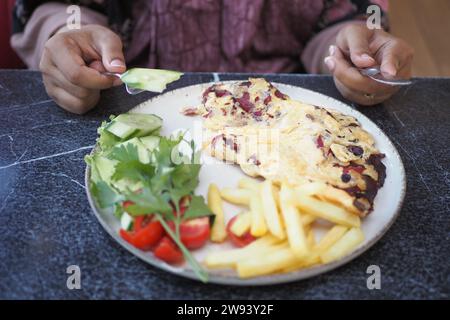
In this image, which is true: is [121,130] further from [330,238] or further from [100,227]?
[330,238]

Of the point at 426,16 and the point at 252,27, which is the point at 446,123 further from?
the point at 426,16

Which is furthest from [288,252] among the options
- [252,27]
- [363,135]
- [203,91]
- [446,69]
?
[446,69]

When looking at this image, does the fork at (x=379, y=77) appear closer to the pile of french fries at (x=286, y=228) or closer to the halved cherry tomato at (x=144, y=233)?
the pile of french fries at (x=286, y=228)

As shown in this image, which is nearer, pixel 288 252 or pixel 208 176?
pixel 288 252

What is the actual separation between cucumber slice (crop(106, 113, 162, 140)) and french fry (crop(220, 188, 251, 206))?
290 mm

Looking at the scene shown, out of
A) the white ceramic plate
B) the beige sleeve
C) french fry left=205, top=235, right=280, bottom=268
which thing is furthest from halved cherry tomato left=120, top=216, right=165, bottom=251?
the beige sleeve

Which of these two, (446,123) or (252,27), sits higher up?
(252,27)

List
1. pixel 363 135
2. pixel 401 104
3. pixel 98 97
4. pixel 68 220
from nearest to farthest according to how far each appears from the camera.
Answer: pixel 68 220 < pixel 363 135 < pixel 98 97 < pixel 401 104

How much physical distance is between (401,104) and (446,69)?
1876mm

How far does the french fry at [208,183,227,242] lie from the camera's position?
1.02m

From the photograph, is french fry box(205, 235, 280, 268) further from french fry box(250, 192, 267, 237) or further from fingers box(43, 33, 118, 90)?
fingers box(43, 33, 118, 90)

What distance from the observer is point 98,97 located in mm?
1486
